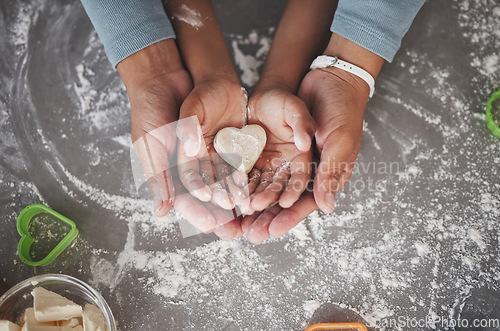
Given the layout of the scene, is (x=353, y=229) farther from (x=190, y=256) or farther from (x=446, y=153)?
(x=190, y=256)

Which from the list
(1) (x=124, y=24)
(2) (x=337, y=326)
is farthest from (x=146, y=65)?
(2) (x=337, y=326)

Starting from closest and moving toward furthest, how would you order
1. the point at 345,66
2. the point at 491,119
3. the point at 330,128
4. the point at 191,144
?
the point at 191,144, the point at 330,128, the point at 345,66, the point at 491,119

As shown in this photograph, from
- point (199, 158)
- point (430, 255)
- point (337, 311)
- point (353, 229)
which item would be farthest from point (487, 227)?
point (199, 158)

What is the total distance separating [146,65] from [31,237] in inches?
25.8

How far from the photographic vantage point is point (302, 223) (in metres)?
1.20

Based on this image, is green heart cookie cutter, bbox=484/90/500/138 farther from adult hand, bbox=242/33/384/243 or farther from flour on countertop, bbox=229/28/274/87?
flour on countertop, bbox=229/28/274/87

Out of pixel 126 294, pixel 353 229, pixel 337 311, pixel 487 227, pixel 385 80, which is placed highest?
pixel 385 80

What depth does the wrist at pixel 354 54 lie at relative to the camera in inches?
43.8

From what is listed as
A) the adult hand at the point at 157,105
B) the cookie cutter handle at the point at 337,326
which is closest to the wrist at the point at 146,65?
the adult hand at the point at 157,105

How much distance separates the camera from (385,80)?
4.39 feet

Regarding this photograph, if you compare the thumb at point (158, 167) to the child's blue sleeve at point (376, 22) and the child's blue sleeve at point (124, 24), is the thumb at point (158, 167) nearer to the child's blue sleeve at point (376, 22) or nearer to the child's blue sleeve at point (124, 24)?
the child's blue sleeve at point (124, 24)

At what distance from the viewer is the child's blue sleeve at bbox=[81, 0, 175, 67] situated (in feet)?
3.59

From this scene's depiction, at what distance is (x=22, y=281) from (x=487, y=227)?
143 cm

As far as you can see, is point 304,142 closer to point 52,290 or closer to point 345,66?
point 345,66
